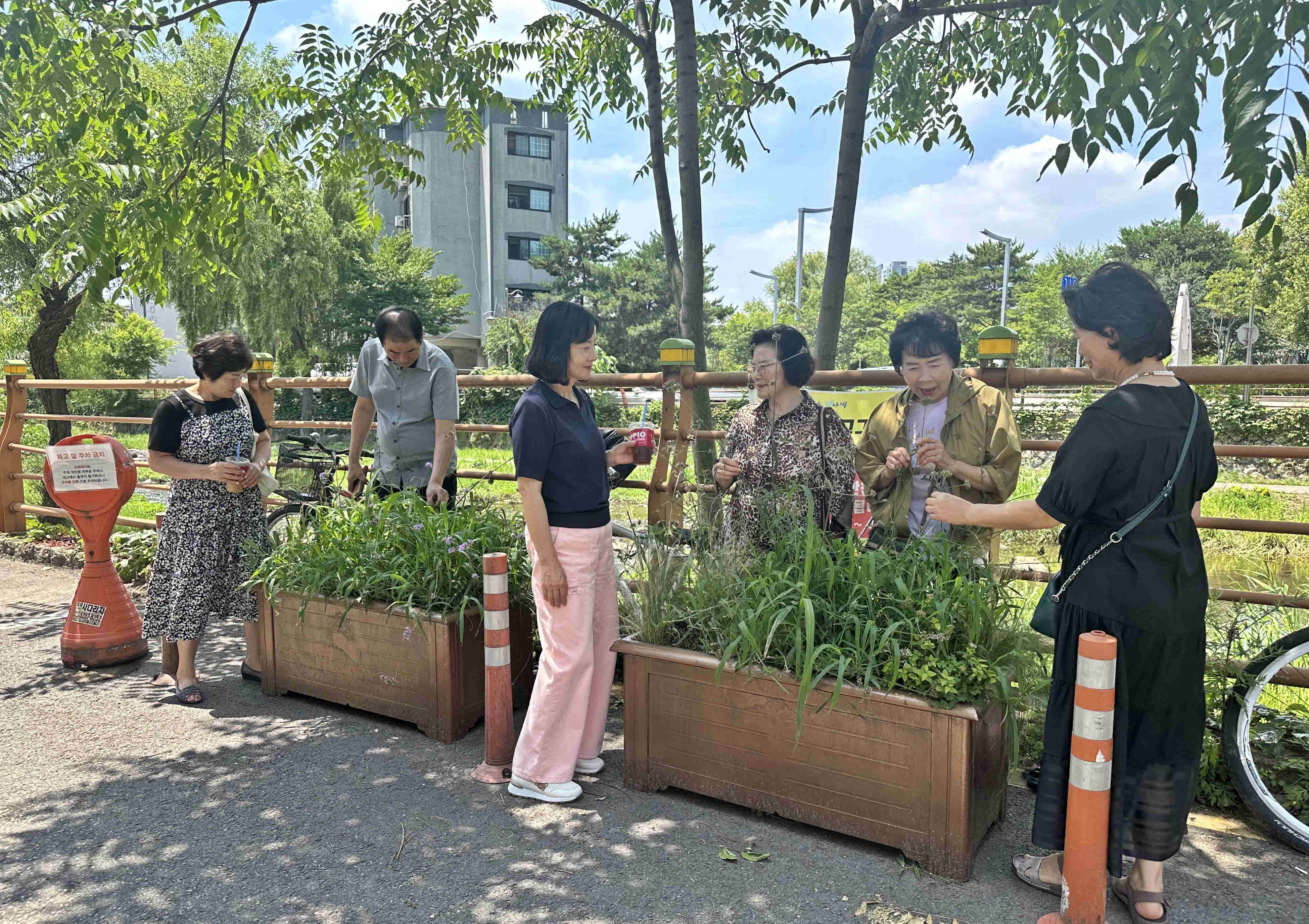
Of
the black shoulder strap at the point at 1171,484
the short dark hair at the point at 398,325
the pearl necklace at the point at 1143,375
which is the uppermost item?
the short dark hair at the point at 398,325

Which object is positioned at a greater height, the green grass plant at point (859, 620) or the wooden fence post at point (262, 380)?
the wooden fence post at point (262, 380)

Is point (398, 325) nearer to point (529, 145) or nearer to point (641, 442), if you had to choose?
point (641, 442)

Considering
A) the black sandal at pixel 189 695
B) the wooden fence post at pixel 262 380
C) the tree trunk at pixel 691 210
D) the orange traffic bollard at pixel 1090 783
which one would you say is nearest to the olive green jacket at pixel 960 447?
the orange traffic bollard at pixel 1090 783

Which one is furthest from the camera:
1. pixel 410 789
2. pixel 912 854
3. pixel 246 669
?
pixel 246 669

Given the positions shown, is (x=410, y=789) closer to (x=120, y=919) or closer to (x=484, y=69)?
(x=120, y=919)

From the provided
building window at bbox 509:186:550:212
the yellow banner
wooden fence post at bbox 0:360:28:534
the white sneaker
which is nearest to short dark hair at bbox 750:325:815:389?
the yellow banner

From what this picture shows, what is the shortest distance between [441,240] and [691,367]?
43923 millimetres

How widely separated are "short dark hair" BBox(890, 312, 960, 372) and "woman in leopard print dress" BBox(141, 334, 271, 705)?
306 cm

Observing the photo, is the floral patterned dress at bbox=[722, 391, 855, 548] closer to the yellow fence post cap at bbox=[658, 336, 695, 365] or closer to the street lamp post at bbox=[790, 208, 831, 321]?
the yellow fence post cap at bbox=[658, 336, 695, 365]

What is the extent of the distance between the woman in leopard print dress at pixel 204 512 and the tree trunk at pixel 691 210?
2.48m

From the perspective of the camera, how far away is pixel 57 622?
19.0 feet

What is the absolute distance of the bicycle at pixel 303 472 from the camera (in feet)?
20.1

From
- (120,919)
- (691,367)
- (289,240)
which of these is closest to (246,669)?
(120,919)

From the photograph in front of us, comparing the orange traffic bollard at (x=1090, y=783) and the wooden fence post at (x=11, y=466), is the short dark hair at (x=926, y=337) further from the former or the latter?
the wooden fence post at (x=11, y=466)
